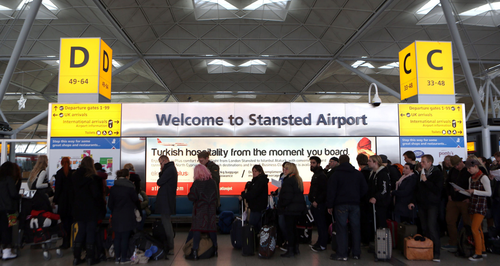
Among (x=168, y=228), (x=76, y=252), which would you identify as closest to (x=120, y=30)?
(x=168, y=228)

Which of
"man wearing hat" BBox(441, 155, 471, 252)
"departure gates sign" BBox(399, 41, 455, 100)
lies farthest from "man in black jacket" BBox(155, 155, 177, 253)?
"departure gates sign" BBox(399, 41, 455, 100)

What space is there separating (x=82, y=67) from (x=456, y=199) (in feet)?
27.6

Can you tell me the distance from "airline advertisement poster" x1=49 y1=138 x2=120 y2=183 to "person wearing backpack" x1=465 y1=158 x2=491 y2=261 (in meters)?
6.94

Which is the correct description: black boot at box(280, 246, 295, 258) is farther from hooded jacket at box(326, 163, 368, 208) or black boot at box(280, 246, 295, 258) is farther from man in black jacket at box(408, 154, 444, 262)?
man in black jacket at box(408, 154, 444, 262)

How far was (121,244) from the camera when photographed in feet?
16.2

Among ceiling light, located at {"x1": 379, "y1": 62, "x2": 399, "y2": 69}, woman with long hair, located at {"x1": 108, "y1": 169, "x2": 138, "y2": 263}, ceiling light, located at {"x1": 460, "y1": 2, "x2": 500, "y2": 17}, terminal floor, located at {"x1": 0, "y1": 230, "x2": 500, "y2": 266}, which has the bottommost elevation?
terminal floor, located at {"x1": 0, "y1": 230, "x2": 500, "y2": 266}

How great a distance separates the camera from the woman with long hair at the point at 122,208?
15.6 feet

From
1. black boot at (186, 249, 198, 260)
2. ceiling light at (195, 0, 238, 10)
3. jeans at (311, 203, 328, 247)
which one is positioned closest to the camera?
black boot at (186, 249, 198, 260)

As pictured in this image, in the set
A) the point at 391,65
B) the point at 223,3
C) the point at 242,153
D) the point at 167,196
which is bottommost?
the point at 167,196

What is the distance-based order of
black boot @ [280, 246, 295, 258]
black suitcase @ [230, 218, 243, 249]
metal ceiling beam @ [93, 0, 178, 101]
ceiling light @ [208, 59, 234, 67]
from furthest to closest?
ceiling light @ [208, 59, 234, 67], metal ceiling beam @ [93, 0, 178, 101], black suitcase @ [230, 218, 243, 249], black boot @ [280, 246, 295, 258]

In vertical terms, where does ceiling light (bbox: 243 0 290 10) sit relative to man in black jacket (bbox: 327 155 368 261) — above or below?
above

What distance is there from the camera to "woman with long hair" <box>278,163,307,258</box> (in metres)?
5.12

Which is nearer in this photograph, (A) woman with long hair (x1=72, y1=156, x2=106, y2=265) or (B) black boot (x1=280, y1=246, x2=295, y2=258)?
(A) woman with long hair (x1=72, y1=156, x2=106, y2=265)

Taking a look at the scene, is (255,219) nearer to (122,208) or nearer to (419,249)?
(122,208)
